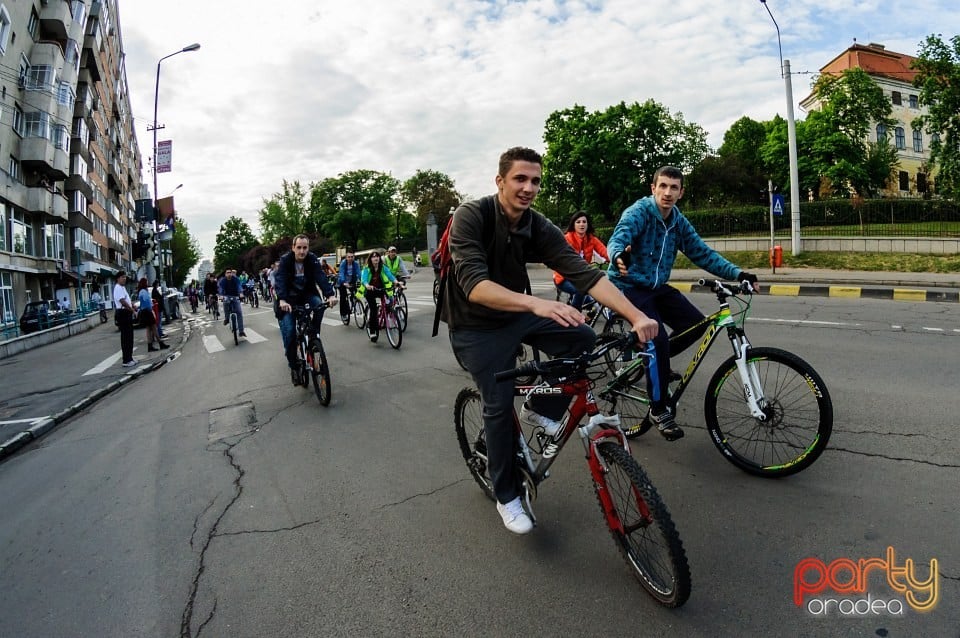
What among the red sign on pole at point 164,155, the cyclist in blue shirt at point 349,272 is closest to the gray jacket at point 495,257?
the cyclist in blue shirt at point 349,272

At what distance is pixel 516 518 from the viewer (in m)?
2.85

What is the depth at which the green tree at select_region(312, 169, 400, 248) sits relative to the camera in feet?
257

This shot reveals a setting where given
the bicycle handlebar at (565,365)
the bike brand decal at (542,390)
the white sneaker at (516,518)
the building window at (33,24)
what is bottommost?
the white sneaker at (516,518)

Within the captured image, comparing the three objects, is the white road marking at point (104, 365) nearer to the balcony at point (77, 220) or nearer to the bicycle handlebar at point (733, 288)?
the bicycle handlebar at point (733, 288)

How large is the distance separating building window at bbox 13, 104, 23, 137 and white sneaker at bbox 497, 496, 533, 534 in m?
37.5

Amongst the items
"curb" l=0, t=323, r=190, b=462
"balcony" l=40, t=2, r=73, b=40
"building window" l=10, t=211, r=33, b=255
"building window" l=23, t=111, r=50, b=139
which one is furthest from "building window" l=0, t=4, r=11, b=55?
"curb" l=0, t=323, r=190, b=462

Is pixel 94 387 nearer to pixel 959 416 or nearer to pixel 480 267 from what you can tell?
pixel 480 267

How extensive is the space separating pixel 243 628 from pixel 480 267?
6.32 ft

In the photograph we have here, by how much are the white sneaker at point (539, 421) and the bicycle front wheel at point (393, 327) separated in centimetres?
693

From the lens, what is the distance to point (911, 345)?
23.2 ft

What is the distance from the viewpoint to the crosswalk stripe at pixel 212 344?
1266cm

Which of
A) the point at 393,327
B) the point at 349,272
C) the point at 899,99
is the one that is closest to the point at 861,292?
the point at 393,327

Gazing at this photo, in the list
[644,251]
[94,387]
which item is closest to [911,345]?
[644,251]

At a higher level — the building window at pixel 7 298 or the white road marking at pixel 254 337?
the building window at pixel 7 298
